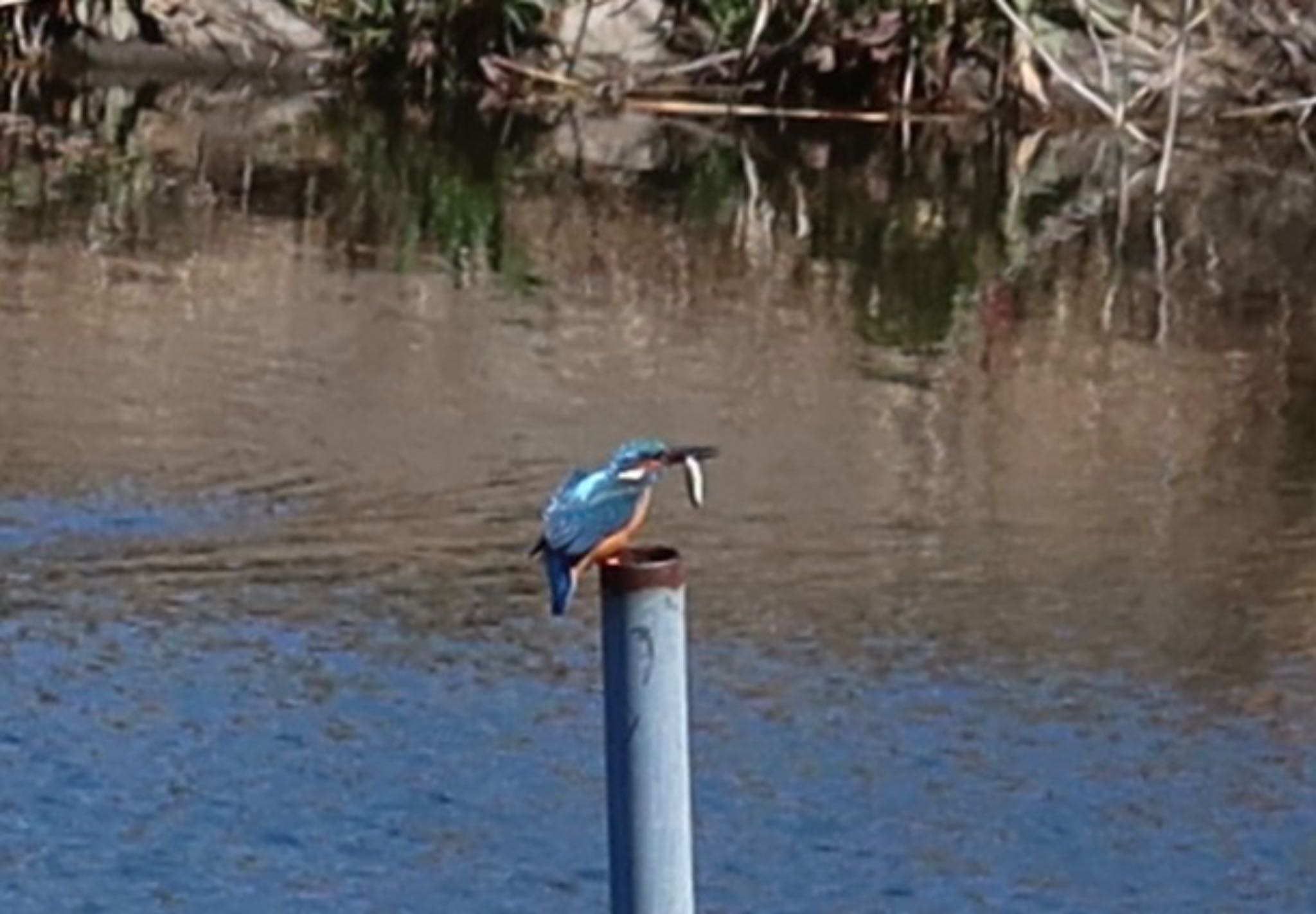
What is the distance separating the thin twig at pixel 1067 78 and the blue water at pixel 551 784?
1030 cm

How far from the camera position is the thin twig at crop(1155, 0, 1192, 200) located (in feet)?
53.7

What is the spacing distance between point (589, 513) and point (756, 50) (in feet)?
52.9

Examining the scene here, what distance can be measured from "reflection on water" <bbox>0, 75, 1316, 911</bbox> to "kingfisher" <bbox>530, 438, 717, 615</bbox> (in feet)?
7.09

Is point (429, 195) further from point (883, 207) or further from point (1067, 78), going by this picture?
point (1067, 78)

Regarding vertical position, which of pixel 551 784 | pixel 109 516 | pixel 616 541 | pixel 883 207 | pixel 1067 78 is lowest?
pixel 551 784

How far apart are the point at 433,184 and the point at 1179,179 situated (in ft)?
12.2

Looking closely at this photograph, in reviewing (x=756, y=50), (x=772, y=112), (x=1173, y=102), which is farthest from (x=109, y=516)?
(x=756, y=50)

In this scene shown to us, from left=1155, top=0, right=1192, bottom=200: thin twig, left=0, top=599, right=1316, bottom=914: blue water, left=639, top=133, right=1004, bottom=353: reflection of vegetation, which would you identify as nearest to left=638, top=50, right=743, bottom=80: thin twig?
left=639, top=133, right=1004, bottom=353: reflection of vegetation

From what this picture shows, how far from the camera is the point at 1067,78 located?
1756 cm

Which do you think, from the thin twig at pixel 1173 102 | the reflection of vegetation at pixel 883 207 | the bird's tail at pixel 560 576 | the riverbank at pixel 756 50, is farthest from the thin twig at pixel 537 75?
the bird's tail at pixel 560 576

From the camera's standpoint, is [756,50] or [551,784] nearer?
[551,784]

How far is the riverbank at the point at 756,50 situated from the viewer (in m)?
19.0

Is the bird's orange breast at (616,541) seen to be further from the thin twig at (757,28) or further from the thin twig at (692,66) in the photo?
the thin twig at (692,66)

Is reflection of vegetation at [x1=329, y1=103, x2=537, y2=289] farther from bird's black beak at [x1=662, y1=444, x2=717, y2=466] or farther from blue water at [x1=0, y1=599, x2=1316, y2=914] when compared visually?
bird's black beak at [x1=662, y1=444, x2=717, y2=466]
